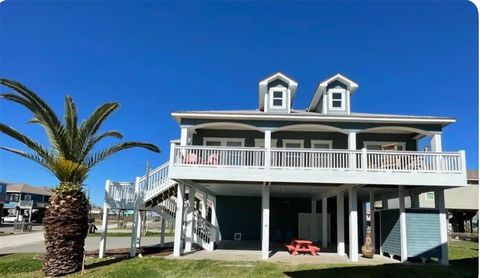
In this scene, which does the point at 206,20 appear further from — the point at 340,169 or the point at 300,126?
the point at 340,169

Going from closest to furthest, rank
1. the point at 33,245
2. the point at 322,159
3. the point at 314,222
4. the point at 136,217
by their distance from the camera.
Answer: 1. the point at 322,159
2. the point at 136,217
3. the point at 314,222
4. the point at 33,245

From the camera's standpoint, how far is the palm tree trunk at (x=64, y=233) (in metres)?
11.4

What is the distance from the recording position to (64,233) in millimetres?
11586

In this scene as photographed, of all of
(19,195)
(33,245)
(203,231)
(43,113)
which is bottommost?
(33,245)

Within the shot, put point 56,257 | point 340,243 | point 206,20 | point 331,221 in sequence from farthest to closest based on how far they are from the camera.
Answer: point 331,221, point 340,243, point 206,20, point 56,257

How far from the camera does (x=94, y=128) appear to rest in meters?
12.6

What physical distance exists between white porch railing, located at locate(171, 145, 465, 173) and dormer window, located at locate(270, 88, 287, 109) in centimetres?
363

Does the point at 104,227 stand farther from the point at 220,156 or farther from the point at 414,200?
the point at 414,200

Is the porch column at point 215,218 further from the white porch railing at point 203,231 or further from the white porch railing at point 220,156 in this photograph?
the white porch railing at point 220,156

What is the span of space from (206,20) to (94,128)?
17.8 feet

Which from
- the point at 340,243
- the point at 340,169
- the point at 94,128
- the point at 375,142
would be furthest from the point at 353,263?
the point at 94,128

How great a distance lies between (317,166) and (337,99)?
475 centimetres

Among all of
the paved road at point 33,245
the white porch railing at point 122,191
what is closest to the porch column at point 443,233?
the white porch railing at point 122,191

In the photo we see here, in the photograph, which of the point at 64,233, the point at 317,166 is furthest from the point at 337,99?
the point at 64,233
